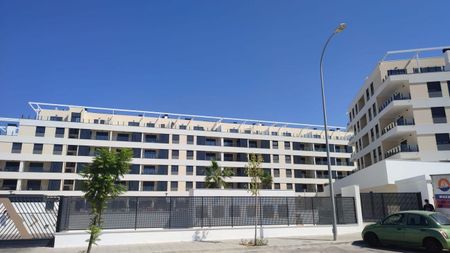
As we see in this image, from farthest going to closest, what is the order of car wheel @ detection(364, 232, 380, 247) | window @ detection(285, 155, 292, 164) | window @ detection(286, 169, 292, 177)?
window @ detection(285, 155, 292, 164) → window @ detection(286, 169, 292, 177) → car wheel @ detection(364, 232, 380, 247)

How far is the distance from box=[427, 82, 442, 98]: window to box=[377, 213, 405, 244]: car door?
88.9 ft

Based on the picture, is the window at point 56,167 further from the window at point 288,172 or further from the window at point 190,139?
the window at point 288,172

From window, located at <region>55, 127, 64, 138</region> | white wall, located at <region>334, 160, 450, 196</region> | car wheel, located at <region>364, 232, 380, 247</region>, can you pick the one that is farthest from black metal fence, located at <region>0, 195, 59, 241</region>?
window, located at <region>55, 127, 64, 138</region>

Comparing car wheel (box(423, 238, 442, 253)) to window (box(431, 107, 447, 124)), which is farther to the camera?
window (box(431, 107, 447, 124))

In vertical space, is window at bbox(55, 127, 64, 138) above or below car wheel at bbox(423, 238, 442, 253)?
above

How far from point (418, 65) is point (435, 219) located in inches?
1259

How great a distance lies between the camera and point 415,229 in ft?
42.7

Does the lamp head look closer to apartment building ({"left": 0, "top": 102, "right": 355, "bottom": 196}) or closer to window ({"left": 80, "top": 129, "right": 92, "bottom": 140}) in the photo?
apartment building ({"left": 0, "top": 102, "right": 355, "bottom": 196})

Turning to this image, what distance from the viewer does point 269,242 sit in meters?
16.0

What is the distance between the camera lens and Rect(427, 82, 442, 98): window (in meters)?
35.5

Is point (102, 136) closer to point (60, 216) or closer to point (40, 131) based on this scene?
point (40, 131)

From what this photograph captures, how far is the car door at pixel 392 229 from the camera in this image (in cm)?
1354

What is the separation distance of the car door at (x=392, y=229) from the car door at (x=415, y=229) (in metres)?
0.20

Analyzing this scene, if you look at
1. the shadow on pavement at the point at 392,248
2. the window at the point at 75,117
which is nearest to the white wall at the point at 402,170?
the shadow on pavement at the point at 392,248
